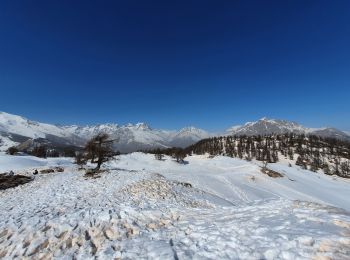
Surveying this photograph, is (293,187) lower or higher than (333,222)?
lower

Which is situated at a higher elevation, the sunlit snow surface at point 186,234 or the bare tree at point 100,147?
the bare tree at point 100,147

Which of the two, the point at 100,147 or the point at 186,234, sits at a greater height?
the point at 100,147

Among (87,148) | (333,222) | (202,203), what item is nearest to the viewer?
(333,222)

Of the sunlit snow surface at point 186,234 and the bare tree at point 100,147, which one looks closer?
the sunlit snow surface at point 186,234

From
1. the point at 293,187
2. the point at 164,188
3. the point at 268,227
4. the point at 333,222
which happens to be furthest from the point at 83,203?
the point at 293,187

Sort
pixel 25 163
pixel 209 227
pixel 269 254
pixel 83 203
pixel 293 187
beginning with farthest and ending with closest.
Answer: pixel 293 187, pixel 25 163, pixel 83 203, pixel 209 227, pixel 269 254

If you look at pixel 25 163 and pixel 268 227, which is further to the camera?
pixel 25 163

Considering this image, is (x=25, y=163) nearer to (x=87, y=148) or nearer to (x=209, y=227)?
(x=87, y=148)

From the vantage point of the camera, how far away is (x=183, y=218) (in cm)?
1420

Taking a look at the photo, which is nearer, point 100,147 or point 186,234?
point 186,234

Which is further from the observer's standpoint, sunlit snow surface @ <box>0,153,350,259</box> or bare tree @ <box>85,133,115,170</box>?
bare tree @ <box>85,133,115,170</box>

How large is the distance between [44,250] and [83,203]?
35.4ft

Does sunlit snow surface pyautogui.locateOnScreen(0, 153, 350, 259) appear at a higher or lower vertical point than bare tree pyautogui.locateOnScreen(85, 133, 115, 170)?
lower

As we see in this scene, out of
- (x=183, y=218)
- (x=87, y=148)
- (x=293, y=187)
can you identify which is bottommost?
(x=293, y=187)
